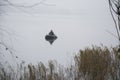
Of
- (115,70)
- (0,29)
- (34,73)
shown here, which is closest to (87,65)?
(115,70)

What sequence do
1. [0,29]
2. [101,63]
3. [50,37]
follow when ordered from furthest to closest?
[50,37], [101,63], [0,29]

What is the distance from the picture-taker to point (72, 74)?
28.4 feet

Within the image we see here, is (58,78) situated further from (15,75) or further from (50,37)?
(50,37)

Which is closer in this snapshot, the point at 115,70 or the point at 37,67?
the point at 37,67

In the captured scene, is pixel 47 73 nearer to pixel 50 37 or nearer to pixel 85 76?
pixel 85 76

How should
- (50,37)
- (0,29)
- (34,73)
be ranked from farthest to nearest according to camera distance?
(50,37), (34,73), (0,29)

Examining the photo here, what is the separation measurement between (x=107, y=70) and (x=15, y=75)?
2444mm

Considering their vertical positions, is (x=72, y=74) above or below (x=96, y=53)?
below

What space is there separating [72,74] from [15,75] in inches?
63.2

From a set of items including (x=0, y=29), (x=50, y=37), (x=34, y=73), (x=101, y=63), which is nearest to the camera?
(x=0, y=29)

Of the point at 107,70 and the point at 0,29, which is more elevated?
the point at 0,29

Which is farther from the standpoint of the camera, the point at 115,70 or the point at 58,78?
the point at 115,70

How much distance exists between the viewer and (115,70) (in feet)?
28.2

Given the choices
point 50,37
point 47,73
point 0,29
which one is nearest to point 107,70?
point 47,73
